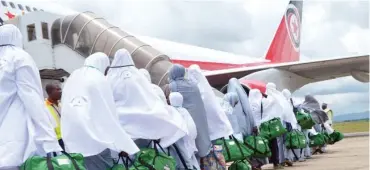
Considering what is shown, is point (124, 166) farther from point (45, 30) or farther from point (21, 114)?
point (45, 30)

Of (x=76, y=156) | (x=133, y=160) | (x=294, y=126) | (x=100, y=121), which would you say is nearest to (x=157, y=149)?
(x=133, y=160)

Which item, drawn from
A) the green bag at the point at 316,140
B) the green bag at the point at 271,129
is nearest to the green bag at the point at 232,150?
the green bag at the point at 271,129

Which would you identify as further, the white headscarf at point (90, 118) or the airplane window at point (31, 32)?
the airplane window at point (31, 32)

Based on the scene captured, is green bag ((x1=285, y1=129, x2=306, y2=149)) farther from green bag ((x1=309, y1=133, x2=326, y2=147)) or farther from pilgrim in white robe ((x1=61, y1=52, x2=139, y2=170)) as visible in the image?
pilgrim in white robe ((x1=61, y1=52, x2=139, y2=170))

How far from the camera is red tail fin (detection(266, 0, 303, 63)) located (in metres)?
24.0

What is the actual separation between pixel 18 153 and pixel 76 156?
345 mm

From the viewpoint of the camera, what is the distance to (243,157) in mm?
6691

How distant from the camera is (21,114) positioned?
13.1 feet

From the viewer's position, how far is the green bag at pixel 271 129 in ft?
28.1

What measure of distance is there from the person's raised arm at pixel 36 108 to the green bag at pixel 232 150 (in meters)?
2.68

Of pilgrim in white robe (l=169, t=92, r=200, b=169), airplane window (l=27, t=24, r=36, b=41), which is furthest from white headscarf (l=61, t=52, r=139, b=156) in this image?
airplane window (l=27, t=24, r=36, b=41)

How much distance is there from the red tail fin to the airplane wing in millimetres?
4567

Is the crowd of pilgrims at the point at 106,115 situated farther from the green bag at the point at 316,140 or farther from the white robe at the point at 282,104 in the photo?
the green bag at the point at 316,140

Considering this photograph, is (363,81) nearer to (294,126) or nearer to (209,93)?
(294,126)
